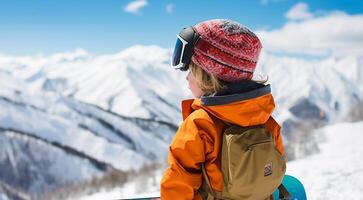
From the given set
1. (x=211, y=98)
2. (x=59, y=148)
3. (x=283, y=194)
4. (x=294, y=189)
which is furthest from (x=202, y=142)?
(x=59, y=148)

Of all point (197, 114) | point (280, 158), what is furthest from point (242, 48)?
point (280, 158)

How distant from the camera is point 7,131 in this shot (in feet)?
493

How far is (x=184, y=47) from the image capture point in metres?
3.64

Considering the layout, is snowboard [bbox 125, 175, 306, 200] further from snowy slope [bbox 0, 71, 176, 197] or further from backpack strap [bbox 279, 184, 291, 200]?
snowy slope [bbox 0, 71, 176, 197]

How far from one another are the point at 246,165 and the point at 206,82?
0.75 metres

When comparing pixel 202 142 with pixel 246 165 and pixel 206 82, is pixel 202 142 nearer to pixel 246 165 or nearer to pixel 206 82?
pixel 246 165

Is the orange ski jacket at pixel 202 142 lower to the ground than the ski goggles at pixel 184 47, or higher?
lower

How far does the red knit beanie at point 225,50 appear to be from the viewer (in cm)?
353

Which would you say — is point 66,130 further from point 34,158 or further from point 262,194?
point 262,194

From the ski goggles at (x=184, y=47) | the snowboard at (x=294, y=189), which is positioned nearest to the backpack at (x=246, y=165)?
the ski goggles at (x=184, y=47)

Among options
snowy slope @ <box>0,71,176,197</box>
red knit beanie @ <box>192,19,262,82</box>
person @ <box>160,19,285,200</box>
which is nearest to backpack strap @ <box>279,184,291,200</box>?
person @ <box>160,19,285,200</box>

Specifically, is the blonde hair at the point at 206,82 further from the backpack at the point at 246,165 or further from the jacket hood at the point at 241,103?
the backpack at the point at 246,165

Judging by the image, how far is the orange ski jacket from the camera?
3.31m

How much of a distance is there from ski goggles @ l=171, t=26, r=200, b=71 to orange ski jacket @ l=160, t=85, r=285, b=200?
1.31 feet
